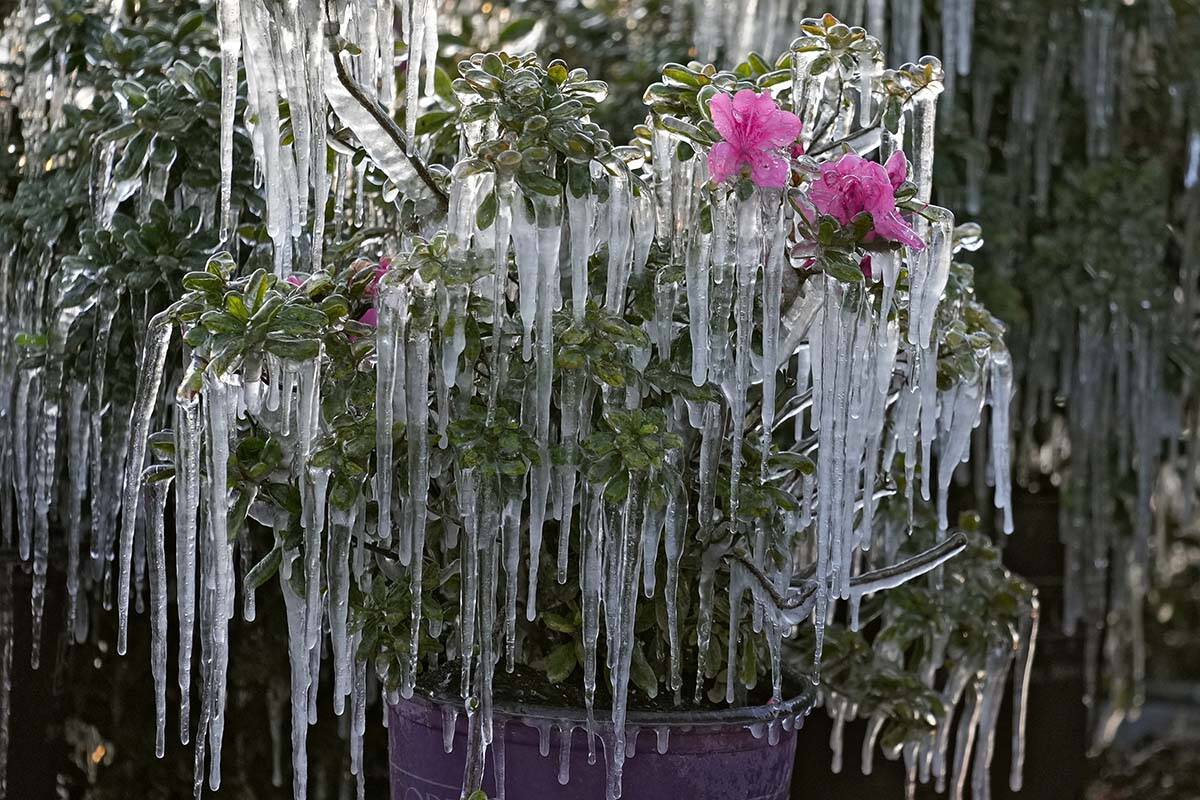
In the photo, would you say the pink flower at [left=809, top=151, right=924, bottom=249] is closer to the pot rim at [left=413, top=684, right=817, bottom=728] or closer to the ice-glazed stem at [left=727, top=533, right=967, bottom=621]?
the ice-glazed stem at [left=727, top=533, right=967, bottom=621]

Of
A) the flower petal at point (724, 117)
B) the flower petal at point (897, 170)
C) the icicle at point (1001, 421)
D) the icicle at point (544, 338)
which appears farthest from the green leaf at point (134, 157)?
the icicle at point (1001, 421)

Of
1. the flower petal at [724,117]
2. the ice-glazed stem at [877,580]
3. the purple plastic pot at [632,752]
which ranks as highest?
the flower petal at [724,117]

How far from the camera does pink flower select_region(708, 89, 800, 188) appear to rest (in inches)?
48.5

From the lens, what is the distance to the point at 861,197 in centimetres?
126

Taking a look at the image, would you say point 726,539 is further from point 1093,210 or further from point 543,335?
point 1093,210

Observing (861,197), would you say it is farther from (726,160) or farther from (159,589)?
(159,589)

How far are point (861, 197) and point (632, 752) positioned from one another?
1.91 ft

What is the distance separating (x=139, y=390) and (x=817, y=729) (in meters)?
1.63

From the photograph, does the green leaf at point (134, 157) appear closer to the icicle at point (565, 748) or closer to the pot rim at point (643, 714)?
the pot rim at point (643, 714)

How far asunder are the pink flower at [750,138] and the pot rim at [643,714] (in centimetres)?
53

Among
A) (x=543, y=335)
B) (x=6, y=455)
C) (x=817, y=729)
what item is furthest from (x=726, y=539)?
(x=817, y=729)

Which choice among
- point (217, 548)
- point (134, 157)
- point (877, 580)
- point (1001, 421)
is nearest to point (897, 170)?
point (1001, 421)

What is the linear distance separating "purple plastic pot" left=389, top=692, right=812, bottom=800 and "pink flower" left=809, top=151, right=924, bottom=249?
1.63 ft

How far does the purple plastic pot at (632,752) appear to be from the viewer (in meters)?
1.33
